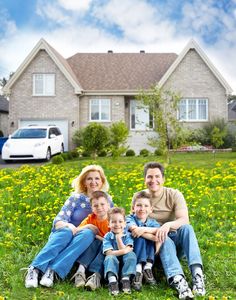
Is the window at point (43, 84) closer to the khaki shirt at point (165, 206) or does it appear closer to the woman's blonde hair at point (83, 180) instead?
the woman's blonde hair at point (83, 180)

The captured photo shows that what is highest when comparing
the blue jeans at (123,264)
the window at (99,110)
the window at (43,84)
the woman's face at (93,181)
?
the window at (43,84)

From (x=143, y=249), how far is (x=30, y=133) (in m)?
16.6

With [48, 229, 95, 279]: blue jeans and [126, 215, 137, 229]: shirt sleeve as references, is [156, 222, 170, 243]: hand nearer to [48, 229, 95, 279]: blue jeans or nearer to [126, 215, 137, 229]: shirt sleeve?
[126, 215, 137, 229]: shirt sleeve

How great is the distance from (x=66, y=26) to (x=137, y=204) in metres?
13.3

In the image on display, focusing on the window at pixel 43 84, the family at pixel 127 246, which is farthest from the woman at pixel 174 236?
the window at pixel 43 84

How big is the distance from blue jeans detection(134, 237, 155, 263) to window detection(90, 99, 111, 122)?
75.5ft

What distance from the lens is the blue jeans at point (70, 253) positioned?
5.25 m

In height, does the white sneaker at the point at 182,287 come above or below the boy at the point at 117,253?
below

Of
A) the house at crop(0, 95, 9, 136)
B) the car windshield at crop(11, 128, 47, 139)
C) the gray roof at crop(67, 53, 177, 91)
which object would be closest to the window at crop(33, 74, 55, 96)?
the gray roof at crop(67, 53, 177, 91)

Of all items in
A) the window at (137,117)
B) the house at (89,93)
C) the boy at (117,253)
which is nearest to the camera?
the boy at (117,253)

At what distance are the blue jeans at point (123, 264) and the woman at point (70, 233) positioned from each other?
0.34 m

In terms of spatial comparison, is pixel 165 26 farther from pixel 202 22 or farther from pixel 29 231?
pixel 29 231

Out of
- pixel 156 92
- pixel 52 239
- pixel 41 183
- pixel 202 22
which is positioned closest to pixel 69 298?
pixel 52 239

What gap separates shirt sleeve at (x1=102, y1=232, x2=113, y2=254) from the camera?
5223 mm
